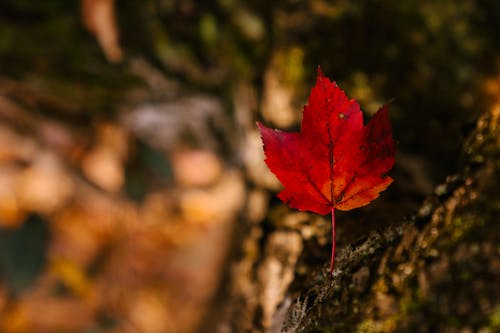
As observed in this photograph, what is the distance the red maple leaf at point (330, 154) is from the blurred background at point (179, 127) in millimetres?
190

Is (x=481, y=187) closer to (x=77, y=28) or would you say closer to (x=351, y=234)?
(x=351, y=234)

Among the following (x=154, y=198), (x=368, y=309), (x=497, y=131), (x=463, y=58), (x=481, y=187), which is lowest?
(x=368, y=309)

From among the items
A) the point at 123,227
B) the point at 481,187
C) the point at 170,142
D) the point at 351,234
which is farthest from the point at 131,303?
the point at 481,187

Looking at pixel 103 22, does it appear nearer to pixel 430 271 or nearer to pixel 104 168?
pixel 104 168

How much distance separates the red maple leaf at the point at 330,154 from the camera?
35.4 inches

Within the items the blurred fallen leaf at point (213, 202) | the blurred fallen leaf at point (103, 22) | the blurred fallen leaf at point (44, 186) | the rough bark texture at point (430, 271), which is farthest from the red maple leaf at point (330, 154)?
the blurred fallen leaf at point (44, 186)

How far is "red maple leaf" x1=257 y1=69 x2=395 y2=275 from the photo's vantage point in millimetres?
899

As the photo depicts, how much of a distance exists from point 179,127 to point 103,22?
88.3 inches

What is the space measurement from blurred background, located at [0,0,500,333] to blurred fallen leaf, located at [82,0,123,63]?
1 cm

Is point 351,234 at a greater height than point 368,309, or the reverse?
point 351,234

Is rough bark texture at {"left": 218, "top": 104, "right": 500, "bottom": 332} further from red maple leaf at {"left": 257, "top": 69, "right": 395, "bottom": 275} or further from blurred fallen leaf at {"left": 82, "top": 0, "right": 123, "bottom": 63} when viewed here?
blurred fallen leaf at {"left": 82, "top": 0, "right": 123, "bottom": 63}

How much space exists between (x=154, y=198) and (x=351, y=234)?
4.13 m

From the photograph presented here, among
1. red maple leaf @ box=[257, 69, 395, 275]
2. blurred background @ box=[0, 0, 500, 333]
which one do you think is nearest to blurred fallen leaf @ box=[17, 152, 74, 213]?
blurred background @ box=[0, 0, 500, 333]

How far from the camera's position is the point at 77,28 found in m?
3.24
